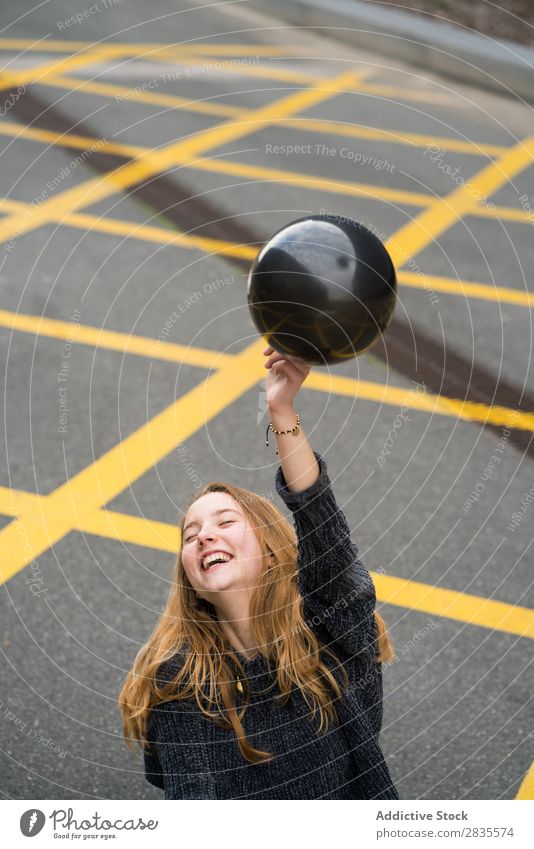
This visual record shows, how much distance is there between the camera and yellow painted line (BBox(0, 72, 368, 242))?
7742 millimetres

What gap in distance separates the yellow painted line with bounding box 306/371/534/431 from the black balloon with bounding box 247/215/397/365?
3297 mm

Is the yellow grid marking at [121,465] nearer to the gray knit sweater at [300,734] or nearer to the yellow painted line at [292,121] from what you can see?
the gray knit sweater at [300,734]

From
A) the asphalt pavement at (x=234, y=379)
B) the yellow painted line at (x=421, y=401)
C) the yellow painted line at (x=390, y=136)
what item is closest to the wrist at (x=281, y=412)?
the asphalt pavement at (x=234, y=379)

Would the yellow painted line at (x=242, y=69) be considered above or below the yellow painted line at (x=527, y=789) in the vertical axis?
above

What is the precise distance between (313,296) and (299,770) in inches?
49.2

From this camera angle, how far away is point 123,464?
5.36 meters

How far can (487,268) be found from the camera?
7293mm

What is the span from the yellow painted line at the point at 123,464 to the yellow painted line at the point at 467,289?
1388 mm

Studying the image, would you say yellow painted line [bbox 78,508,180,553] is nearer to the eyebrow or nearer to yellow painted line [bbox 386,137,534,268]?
the eyebrow

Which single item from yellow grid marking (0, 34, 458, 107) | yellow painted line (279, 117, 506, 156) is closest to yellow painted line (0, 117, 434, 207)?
yellow painted line (279, 117, 506, 156)

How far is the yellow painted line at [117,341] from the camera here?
6242mm

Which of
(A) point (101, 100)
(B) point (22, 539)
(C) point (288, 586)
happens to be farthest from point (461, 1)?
(C) point (288, 586)
